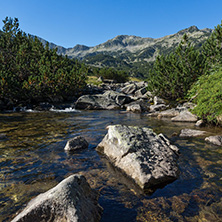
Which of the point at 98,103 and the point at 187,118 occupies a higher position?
the point at 187,118

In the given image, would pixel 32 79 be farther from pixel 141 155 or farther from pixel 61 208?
pixel 61 208

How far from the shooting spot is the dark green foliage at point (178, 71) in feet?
87.9

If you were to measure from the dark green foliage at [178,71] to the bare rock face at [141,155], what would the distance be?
2204 cm

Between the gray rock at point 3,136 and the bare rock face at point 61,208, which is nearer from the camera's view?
the bare rock face at point 61,208

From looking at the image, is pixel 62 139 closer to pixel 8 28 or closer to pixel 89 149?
pixel 89 149

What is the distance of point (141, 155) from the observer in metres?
6.66

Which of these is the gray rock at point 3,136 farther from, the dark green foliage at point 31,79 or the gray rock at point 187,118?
the dark green foliage at point 31,79

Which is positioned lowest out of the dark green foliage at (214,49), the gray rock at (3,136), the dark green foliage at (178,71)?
the gray rock at (3,136)

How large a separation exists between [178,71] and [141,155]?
2510cm

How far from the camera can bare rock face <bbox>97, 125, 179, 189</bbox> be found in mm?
5844

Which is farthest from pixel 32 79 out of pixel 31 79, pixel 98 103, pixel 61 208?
pixel 61 208

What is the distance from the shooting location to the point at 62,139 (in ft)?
37.1

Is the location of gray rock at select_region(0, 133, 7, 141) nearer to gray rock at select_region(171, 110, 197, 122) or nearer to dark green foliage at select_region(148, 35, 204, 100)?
gray rock at select_region(171, 110, 197, 122)

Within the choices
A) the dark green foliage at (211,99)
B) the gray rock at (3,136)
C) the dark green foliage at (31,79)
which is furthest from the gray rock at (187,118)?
the dark green foliage at (31,79)
